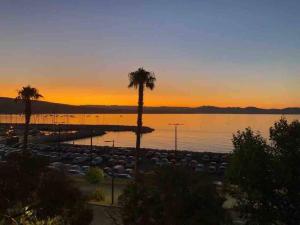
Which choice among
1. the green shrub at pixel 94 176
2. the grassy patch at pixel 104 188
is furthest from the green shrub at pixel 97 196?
the green shrub at pixel 94 176

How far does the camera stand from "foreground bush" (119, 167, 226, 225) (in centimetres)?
1530

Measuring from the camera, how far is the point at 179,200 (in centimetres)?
1538

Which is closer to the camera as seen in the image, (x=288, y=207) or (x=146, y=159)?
(x=288, y=207)

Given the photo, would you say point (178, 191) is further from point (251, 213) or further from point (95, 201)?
point (95, 201)

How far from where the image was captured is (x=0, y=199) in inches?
731

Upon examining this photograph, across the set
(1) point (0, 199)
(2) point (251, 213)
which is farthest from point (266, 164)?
(1) point (0, 199)

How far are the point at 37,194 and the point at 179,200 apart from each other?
7.14m

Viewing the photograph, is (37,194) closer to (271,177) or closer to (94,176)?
(271,177)

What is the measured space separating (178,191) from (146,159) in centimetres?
8885

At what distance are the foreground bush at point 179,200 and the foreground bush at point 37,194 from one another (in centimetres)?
430

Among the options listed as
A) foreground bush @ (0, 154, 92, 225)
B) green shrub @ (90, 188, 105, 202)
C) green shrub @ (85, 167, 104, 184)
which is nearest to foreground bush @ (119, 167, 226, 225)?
foreground bush @ (0, 154, 92, 225)

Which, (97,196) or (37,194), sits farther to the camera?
(97,196)

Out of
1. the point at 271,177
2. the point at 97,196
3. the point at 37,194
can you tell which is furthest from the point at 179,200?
the point at 97,196

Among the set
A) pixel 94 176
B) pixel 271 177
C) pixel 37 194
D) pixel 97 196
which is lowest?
pixel 97 196
